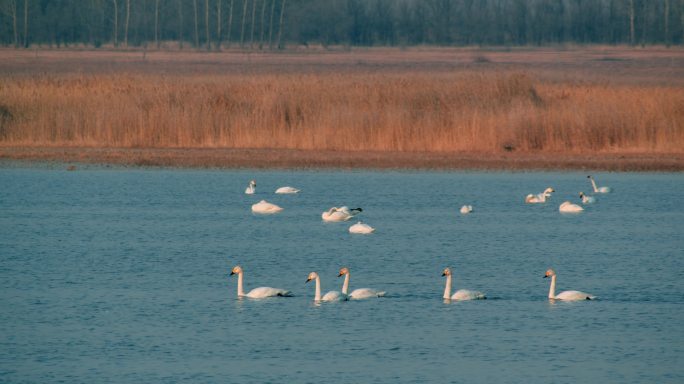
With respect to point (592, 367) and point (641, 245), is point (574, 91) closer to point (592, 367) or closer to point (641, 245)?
point (641, 245)

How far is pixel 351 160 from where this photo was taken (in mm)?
31109

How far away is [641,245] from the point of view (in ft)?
67.6

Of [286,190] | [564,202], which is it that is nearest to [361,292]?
[286,190]

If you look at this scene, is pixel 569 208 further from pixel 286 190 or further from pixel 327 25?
pixel 327 25

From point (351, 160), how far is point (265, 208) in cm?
726

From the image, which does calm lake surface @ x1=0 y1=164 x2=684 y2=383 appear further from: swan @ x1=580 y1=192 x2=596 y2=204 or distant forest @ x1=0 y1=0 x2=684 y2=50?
distant forest @ x1=0 y1=0 x2=684 y2=50

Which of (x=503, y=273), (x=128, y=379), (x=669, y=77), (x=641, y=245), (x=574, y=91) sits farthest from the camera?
(x=669, y=77)

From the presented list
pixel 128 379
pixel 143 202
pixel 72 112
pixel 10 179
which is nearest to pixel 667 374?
pixel 128 379

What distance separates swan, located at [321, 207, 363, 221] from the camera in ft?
73.5

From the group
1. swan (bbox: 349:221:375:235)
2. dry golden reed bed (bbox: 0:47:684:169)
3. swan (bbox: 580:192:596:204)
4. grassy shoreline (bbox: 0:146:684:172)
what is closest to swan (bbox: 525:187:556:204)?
swan (bbox: 580:192:596:204)

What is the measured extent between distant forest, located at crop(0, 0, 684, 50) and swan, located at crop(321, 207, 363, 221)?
2832 inches

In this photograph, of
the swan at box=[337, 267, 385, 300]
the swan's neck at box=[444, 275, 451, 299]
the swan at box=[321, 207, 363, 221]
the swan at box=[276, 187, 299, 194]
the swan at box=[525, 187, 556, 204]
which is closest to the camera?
the swan at box=[337, 267, 385, 300]

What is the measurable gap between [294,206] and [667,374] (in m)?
14.0

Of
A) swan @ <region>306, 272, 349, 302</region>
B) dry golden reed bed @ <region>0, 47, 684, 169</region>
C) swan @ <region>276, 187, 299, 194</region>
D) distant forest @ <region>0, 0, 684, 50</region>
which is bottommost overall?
swan @ <region>276, 187, 299, 194</region>
